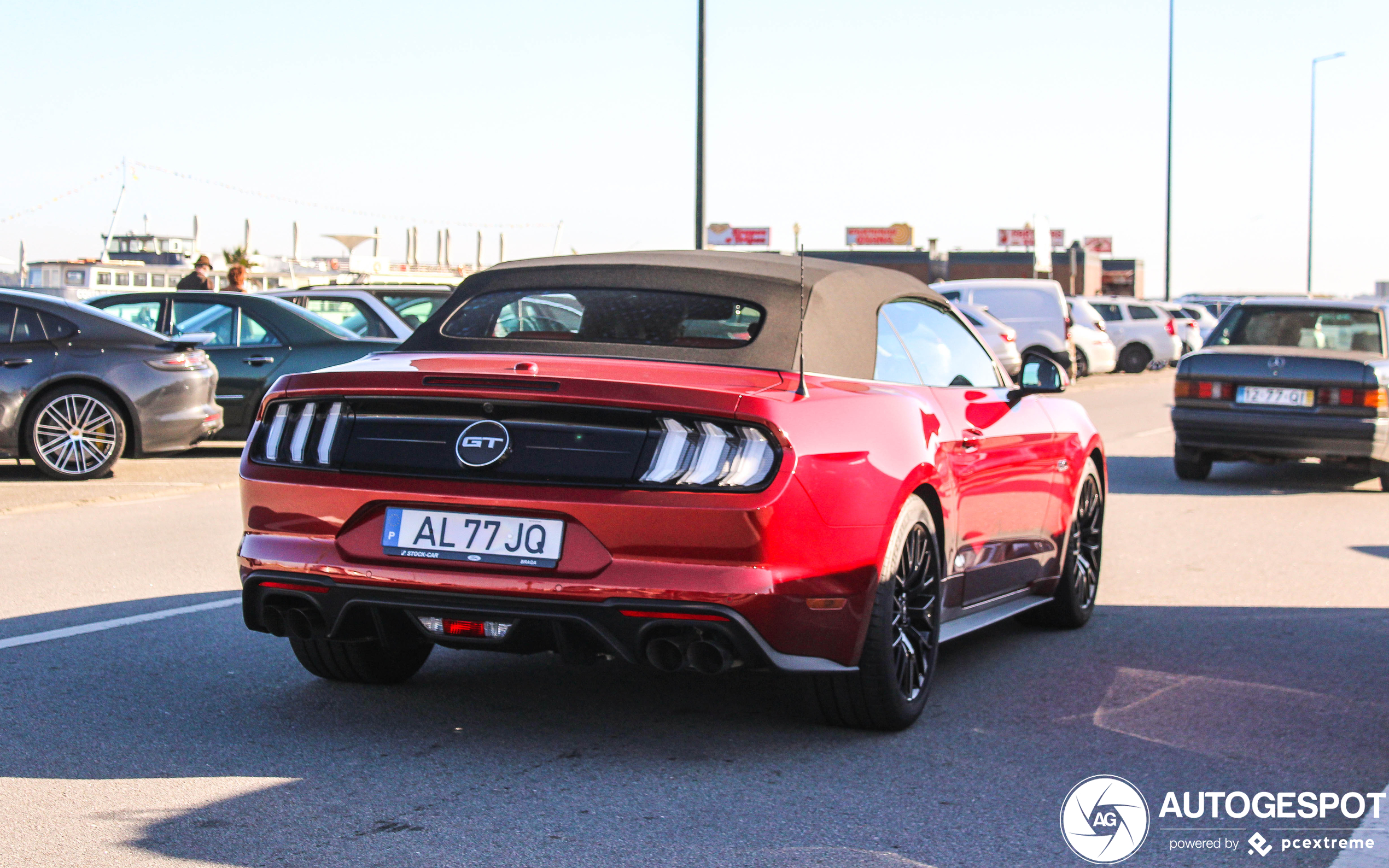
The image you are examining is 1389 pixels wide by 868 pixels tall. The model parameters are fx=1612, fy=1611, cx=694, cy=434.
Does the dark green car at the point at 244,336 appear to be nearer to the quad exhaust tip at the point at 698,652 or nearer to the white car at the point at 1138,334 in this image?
the quad exhaust tip at the point at 698,652

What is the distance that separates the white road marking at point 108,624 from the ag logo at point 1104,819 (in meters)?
3.91

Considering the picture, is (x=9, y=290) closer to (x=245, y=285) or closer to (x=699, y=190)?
(x=245, y=285)

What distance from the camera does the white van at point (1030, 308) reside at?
27.8m

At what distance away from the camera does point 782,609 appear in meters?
4.30

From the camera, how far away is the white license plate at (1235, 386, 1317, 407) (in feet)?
41.8

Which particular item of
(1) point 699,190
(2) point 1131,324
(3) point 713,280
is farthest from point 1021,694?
(2) point 1131,324

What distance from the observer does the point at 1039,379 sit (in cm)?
628

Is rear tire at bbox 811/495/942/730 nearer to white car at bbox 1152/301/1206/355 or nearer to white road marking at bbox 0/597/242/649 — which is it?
white road marking at bbox 0/597/242/649

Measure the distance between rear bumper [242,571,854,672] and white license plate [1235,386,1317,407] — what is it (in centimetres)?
931

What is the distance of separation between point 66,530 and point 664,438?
6.33 metres

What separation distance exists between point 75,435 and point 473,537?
28.7ft

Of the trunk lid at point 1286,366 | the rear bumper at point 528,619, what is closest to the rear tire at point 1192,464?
the trunk lid at point 1286,366

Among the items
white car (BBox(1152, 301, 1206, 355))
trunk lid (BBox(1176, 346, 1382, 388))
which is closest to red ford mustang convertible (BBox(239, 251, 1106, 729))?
trunk lid (BBox(1176, 346, 1382, 388))

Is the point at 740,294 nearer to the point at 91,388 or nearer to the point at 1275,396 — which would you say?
the point at 91,388
